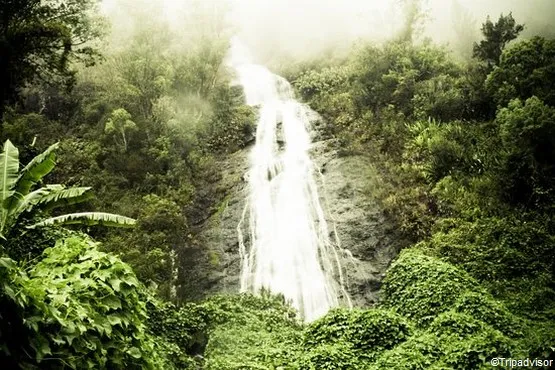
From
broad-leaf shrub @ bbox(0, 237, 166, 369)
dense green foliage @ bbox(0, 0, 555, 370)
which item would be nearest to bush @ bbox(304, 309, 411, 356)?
dense green foliage @ bbox(0, 0, 555, 370)

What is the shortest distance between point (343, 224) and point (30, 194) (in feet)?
39.1

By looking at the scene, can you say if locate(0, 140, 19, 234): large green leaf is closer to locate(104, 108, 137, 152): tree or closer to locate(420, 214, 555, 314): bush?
locate(420, 214, 555, 314): bush

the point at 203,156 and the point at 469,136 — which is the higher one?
the point at 469,136

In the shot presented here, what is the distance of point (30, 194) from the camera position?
9.45 m

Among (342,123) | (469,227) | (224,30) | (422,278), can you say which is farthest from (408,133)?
(224,30)

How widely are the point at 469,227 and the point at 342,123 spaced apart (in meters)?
11.5

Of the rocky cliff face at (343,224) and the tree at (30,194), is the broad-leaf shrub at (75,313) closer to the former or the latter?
the tree at (30,194)

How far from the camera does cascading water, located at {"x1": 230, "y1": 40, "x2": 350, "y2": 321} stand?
15922mm

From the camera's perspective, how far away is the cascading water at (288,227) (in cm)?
1592

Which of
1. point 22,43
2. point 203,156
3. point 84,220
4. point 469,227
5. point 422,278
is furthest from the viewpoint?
point 203,156

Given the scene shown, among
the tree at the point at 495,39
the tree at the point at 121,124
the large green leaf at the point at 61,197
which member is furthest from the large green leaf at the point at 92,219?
the tree at the point at 495,39

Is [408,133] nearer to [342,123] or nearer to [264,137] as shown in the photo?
[342,123]

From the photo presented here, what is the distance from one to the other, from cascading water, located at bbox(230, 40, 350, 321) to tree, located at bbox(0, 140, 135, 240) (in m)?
7.48

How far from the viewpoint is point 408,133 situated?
21.2 m
